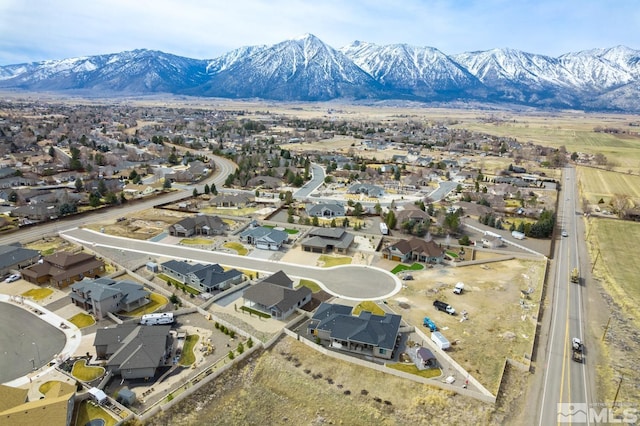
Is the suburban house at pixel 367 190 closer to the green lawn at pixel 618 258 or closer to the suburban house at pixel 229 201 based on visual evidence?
the suburban house at pixel 229 201

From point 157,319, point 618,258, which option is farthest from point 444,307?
point 618,258

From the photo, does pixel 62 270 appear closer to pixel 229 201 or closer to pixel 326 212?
pixel 229 201

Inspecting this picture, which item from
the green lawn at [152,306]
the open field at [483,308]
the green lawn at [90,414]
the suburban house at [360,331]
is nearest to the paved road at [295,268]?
the open field at [483,308]

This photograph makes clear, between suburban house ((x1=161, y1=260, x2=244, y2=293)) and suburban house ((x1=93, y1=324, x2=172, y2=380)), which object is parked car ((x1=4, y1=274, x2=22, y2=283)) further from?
suburban house ((x1=93, y1=324, x2=172, y2=380))

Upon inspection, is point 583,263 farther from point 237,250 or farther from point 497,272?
point 237,250

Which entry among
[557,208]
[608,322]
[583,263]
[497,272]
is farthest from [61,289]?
[557,208]
